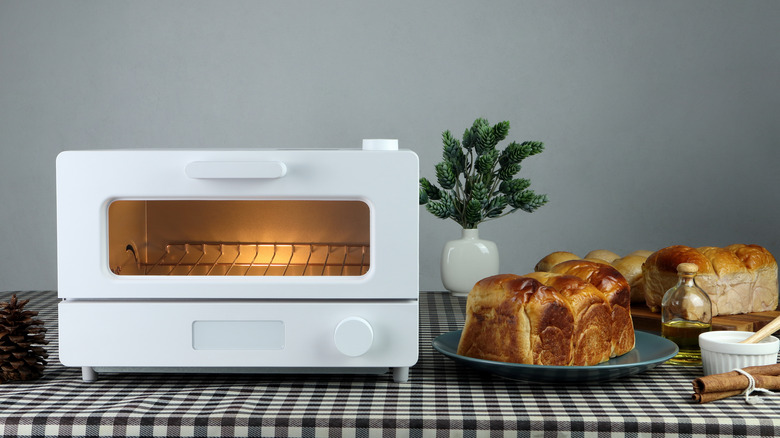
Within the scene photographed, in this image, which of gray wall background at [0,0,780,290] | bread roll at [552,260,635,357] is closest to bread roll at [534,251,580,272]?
bread roll at [552,260,635,357]

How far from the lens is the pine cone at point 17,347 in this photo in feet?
A: 2.97

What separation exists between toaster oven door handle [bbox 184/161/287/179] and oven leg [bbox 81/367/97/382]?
267 mm

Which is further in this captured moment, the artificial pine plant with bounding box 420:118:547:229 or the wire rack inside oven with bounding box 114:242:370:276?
the artificial pine plant with bounding box 420:118:547:229

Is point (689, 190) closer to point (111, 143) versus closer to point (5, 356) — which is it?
point (111, 143)

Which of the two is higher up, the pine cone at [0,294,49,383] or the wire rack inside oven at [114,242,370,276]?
the wire rack inside oven at [114,242,370,276]

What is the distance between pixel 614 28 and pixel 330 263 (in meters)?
2.55

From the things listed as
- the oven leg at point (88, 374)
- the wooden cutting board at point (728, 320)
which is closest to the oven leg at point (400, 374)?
the oven leg at point (88, 374)

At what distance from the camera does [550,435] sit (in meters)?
0.75

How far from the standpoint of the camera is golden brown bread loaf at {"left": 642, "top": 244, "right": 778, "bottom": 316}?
1241mm

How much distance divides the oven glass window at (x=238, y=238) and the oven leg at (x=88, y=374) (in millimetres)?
122

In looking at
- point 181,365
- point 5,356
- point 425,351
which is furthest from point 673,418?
point 5,356

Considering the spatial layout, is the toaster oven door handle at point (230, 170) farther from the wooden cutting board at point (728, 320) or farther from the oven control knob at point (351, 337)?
the wooden cutting board at point (728, 320)

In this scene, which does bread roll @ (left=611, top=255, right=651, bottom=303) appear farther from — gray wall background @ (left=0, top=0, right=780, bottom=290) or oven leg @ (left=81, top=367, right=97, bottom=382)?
gray wall background @ (left=0, top=0, right=780, bottom=290)

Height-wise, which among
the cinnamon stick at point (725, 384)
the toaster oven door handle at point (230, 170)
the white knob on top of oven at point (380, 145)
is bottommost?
the cinnamon stick at point (725, 384)
